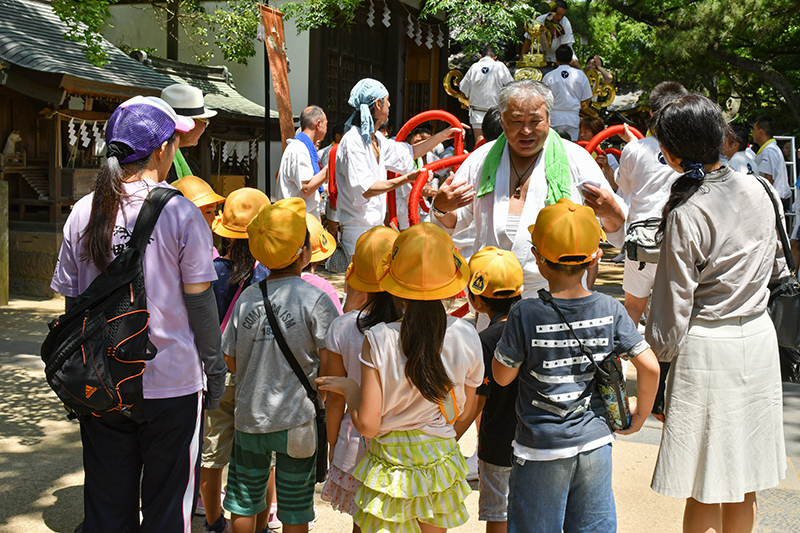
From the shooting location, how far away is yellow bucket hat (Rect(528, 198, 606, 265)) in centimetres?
239

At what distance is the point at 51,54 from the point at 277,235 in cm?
710

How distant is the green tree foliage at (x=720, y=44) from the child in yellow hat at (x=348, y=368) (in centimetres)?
1126

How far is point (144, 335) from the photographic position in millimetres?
2246

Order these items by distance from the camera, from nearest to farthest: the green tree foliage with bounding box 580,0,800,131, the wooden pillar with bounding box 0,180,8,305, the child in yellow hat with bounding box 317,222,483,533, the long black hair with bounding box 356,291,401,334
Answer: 1. the child in yellow hat with bounding box 317,222,483,533
2. the long black hair with bounding box 356,291,401,334
3. the wooden pillar with bounding box 0,180,8,305
4. the green tree foliage with bounding box 580,0,800,131

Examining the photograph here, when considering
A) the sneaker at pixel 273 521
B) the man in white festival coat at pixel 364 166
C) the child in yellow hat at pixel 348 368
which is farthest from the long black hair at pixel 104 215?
the man in white festival coat at pixel 364 166

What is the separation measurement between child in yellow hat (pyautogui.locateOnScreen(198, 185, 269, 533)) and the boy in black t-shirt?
0.96 meters

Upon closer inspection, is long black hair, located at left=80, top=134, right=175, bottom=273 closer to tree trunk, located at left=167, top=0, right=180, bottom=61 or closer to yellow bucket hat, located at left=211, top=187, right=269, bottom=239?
yellow bucket hat, located at left=211, top=187, right=269, bottom=239

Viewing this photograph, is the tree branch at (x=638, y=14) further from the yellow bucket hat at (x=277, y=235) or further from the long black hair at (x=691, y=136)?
the yellow bucket hat at (x=277, y=235)

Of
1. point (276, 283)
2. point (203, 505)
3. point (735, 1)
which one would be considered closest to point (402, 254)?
point (276, 283)

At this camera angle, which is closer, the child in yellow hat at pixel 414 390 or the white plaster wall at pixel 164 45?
the child in yellow hat at pixel 414 390

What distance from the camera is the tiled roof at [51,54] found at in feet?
26.4

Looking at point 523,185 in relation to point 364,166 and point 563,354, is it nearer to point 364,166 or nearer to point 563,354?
point 563,354

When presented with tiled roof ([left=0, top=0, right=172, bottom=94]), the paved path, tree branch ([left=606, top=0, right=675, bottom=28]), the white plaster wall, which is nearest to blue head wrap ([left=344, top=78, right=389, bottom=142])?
the paved path

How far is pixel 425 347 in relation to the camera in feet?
7.55
